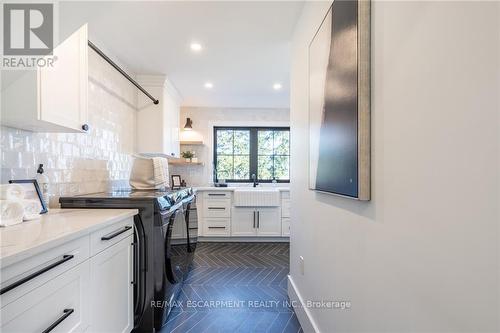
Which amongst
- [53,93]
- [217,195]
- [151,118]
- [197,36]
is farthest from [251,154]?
[53,93]

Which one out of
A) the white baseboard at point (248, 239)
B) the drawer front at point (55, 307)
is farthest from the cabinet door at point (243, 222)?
the drawer front at point (55, 307)

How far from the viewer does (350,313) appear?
1151 mm

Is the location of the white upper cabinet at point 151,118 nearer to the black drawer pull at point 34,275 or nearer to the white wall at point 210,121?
the white wall at point 210,121

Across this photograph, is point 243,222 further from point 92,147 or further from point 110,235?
point 110,235

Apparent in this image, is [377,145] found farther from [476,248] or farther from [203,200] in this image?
[203,200]

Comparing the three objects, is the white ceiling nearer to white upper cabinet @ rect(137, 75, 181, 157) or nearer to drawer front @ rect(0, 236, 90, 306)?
white upper cabinet @ rect(137, 75, 181, 157)

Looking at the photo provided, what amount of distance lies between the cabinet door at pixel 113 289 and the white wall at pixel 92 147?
710 millimetres

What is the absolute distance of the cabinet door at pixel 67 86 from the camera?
1317 mm

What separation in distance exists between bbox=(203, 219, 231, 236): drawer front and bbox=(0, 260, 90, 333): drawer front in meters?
2.95

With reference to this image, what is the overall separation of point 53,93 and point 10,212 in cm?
65

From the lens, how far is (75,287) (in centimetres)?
113

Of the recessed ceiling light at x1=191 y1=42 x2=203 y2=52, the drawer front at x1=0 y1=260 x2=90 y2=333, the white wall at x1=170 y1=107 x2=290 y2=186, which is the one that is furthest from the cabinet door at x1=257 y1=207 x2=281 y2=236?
the drawer front at x1=0 y1=260 x2=90 y2=333

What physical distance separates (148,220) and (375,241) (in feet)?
4.70

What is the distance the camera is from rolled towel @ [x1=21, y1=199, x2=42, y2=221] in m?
1.34
